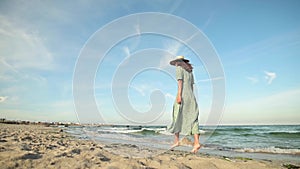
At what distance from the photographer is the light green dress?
4849 mm

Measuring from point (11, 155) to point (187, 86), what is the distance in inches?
139

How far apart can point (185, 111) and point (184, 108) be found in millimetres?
70

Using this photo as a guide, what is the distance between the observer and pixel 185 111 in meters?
4.94

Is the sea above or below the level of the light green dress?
below

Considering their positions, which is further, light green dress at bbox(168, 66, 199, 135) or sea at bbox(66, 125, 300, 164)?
sea at bbox(66, 125, 300, 164)

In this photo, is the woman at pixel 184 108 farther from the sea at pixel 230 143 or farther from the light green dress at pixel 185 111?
the sea at pixel 230 143

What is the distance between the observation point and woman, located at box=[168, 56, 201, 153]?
190 inches

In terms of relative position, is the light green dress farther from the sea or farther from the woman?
the sea

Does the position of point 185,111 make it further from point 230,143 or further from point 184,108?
point 230,143

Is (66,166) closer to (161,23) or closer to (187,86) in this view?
(187,86)

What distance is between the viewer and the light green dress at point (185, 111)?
4.85 meters

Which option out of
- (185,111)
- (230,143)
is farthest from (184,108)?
(230,143)

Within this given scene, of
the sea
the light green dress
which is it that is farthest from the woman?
the sea

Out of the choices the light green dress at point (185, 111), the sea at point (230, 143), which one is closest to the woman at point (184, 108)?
the light green dress at point (185, 111)
